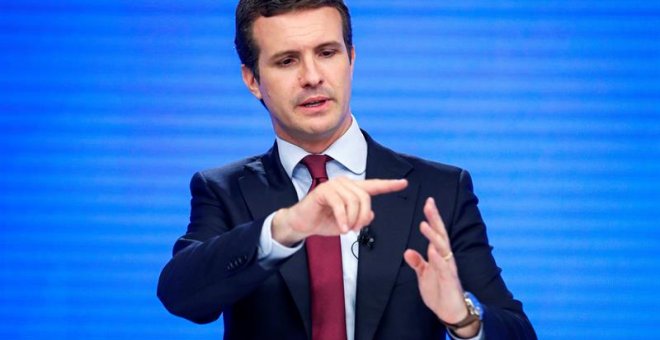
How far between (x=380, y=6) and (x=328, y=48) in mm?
1314

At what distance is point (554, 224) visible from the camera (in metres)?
3.82

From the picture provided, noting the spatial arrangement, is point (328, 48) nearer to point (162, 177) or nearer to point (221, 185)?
point (221, 185)

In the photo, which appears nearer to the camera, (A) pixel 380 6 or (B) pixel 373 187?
(B) pixel 373 187

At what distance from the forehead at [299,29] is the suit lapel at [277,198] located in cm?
28

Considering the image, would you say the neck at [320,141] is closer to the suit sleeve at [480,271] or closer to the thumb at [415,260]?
the suit sleeve at [480,271]

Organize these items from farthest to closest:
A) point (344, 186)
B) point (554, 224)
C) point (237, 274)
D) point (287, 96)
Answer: point (554, 224) → point (287, 96) → point (237, 274) → point (344, 186)

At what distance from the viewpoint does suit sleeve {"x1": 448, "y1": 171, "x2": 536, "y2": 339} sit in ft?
7.70

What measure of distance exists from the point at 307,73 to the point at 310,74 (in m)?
0.01

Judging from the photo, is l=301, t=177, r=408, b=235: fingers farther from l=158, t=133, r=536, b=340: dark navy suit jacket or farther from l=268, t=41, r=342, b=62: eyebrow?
l=268, t=41, r=342, b=62: eyebrow

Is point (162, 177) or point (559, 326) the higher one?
point (162, 177)

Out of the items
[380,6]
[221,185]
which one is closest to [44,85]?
[380,6]

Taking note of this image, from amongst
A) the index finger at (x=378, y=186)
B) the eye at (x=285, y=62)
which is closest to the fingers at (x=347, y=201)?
the index finger at (x=378, y=186)

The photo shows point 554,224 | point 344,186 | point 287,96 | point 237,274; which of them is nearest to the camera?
point 344,186

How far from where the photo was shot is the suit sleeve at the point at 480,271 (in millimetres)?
2348
